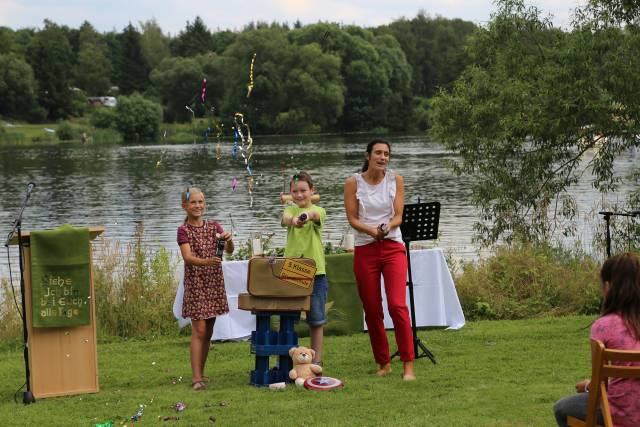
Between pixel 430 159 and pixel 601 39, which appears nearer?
pixel 601 39

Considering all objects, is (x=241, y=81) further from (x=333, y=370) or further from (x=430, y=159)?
(x=333, y=370)

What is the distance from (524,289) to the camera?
10.9 m

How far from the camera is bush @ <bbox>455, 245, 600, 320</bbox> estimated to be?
1052 centimetres

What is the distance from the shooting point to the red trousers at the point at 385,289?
7.33 metres

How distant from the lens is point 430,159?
167ft

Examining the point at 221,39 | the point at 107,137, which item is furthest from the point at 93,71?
the point at 107,137

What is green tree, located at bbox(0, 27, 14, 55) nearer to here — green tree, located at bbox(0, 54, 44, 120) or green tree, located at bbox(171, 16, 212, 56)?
green tree, located at bbox(0, 54, 44, 120)

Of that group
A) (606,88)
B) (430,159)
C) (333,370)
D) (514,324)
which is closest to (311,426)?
(333,370)

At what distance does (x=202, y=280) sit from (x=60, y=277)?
1084mm

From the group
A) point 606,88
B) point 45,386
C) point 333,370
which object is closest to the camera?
point 45,386

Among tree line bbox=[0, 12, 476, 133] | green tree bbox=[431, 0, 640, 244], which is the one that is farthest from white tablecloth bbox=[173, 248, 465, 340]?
tree line bbox=[0, 12, 476, 133]

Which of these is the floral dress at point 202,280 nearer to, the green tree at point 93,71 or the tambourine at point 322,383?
the tambourine at point 322,383

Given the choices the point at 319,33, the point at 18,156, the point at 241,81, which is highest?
the point at 319,33

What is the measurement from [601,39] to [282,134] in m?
58.8
